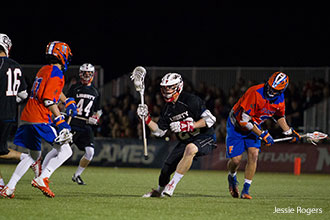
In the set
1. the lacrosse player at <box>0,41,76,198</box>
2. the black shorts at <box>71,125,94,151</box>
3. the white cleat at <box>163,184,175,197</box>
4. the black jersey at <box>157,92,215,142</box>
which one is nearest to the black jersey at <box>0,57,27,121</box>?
the lacrosse player at <box>0,41,76,198</box>

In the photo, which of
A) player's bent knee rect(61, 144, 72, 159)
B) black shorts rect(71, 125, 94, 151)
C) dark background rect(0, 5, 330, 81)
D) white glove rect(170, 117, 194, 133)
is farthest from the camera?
dark background rect(0, 5, 330, 81)

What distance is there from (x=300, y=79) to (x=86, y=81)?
37.3 ft

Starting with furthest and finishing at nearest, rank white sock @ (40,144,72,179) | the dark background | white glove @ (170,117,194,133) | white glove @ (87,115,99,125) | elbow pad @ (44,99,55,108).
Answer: the dark background → white glove @ (87,115,99,125) → white glove @ (170,117,194,133) → white sock @ (40,144,72,179) → elbow pad @ (44,99,55,108)

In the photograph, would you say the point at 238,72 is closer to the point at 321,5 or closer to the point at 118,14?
the point at 321,5

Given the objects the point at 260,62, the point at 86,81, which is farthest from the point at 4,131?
the point at 260,62

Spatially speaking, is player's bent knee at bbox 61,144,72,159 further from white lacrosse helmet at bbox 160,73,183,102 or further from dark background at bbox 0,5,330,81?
dark background at bbox 0,5,330,81

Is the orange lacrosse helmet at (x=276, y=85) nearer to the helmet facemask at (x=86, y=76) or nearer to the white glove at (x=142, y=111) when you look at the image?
the white glove at (x=142, y=111)

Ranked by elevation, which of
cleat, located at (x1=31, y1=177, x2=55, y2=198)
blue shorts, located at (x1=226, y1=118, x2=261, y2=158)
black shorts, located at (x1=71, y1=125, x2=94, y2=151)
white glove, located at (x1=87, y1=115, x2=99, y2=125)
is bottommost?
black shorts, located at (x1=71, y1=125, x2=94, y2=151)

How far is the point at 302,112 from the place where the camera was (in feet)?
73.7

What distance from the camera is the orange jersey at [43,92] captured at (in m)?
9.98

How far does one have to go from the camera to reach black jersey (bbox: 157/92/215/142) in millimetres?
10766

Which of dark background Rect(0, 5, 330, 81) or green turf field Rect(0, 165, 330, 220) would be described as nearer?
green turf field Rect(0, 165, 330, 220)

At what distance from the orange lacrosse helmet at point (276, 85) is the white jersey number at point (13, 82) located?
4.10 metres

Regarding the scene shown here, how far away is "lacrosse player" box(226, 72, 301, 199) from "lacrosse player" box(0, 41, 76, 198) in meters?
3.07
